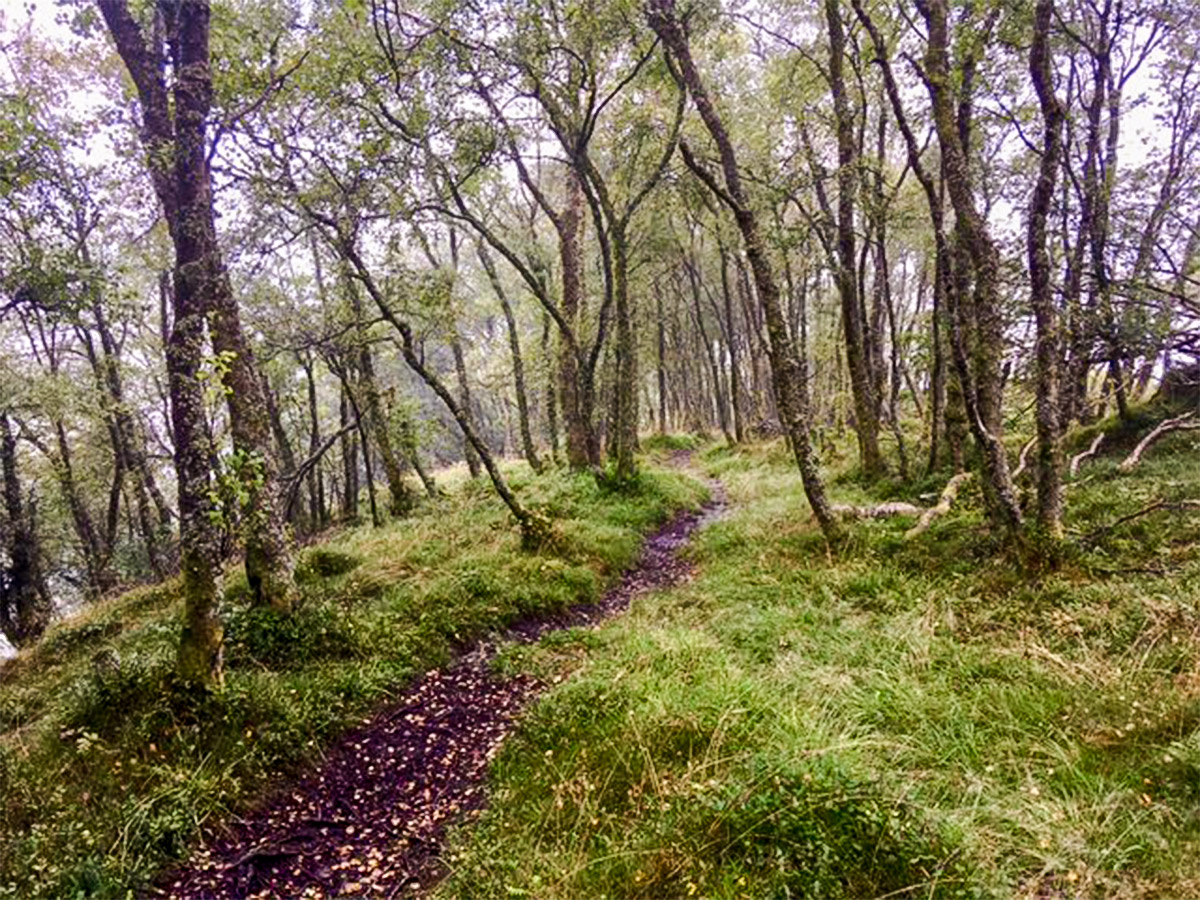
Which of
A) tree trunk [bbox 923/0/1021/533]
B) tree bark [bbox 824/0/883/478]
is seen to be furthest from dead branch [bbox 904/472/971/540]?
tree bark [bbox 824/0/883/478]

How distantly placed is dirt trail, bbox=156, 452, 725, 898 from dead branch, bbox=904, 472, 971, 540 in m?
→ 5.62

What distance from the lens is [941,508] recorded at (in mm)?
8805

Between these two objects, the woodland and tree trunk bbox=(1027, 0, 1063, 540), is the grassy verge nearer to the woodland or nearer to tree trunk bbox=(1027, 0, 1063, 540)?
the woodland

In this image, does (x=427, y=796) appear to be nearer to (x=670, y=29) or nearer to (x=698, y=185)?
(x=670, y=29)

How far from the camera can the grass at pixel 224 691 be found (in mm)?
3926

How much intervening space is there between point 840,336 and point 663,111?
11105mm

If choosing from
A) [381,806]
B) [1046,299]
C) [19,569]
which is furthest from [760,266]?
[19,569]

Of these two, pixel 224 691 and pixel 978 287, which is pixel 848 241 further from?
pixel 224 691

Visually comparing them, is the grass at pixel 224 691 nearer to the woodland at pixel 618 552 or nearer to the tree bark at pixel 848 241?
the woodland at pixel 618 552

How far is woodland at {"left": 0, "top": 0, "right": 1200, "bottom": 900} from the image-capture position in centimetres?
353

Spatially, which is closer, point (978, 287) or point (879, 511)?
point (978, 287)

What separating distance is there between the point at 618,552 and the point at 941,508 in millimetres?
4870

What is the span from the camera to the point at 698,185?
13.3m

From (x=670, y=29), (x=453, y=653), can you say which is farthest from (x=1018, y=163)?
(x=453, y=653)
